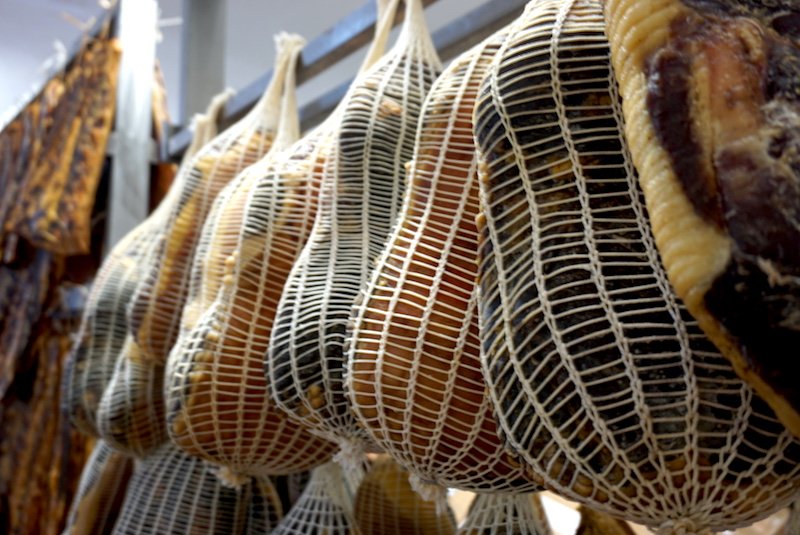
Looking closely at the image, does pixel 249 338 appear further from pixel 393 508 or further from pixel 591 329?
pixel 591 329

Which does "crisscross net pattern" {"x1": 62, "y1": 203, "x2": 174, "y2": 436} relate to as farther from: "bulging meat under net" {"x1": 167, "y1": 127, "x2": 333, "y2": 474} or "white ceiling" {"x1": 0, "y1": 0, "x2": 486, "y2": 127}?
"white ceiling" {"x1": 0, "y1": 0, "x2": 486, "y2": 127}

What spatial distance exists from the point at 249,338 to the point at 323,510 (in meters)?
0.19

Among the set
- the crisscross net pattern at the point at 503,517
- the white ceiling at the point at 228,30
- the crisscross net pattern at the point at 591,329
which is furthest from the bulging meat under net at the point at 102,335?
the white ceiling at the point at 228,30

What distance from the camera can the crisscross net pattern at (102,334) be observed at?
1.31 m

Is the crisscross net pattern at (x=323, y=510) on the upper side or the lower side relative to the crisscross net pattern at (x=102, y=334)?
lower

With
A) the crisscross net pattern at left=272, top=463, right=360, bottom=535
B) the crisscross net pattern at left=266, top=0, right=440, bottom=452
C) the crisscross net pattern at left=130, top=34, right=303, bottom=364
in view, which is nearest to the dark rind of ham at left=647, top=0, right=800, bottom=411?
the crisscross net pattern at left=266, top=0, right=440, bottom=452

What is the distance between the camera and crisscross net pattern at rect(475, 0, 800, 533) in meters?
0.45

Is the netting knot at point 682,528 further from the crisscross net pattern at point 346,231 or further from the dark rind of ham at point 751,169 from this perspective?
the crisscross net pattern at point 346,231

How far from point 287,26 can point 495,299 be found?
2.37m

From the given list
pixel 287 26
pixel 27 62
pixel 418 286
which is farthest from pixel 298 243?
pixel 27 62

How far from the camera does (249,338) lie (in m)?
0.87

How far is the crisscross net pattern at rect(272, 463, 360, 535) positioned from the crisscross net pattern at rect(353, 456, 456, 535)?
9 cm

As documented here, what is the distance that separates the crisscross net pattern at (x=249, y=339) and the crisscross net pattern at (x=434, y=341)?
209 mm

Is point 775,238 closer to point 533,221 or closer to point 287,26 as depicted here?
point 533,221
